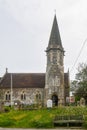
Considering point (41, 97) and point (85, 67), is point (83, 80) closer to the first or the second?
point (85, 67)

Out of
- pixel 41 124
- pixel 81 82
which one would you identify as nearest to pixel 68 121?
pixel 41 124

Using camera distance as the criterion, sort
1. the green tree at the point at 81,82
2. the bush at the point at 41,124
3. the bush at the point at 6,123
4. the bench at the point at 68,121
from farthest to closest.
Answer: the green tree at the point at 81,82, the bush at the point at 6,123, the bench at the point at 68,121, the bush at the point at 41,124

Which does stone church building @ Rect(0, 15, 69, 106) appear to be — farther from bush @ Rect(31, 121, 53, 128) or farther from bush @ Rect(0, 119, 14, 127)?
bush @ Rect(31, 121, 53, 128)

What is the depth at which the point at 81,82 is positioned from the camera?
75875 mm

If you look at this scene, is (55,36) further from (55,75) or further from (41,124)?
(41,124)

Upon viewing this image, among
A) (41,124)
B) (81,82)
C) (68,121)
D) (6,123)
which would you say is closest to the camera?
(41,124)

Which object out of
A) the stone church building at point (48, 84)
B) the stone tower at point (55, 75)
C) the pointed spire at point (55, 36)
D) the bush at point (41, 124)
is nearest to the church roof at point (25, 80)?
the stone church building at point (48, 84)

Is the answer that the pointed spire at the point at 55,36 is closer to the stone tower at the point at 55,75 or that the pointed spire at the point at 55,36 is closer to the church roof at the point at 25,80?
the stone tower at the point at 55,75

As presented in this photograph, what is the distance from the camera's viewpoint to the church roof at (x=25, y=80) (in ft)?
279

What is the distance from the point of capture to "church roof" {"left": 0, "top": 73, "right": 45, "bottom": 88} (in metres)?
85.2

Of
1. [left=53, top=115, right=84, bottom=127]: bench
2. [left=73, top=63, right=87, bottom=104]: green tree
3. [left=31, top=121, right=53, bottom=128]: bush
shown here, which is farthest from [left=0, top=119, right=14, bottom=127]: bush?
[left=73, top=63, right=87, bottom=104]: green tree

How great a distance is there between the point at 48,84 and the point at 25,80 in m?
7.04

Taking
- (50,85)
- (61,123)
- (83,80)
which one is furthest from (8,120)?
(50,85)

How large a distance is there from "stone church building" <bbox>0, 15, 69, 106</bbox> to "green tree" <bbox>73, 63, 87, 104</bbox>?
634 centimetres
